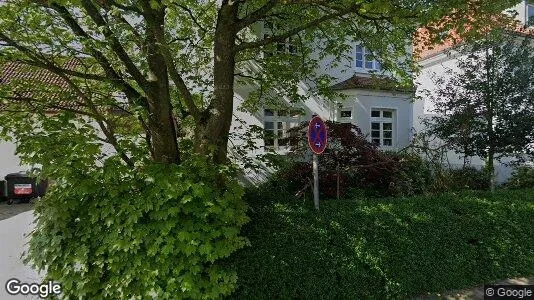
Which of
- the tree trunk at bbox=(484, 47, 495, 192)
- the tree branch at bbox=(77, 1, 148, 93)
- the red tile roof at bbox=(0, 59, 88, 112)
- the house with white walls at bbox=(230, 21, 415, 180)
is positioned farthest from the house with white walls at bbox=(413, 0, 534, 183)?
the red tile roof at bbox=(0, 59, 88, 112)

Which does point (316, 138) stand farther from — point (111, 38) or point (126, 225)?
point (111, 38)

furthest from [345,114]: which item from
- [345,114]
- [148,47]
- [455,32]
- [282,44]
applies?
[148,47]

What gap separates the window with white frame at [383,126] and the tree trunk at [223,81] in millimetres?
8873

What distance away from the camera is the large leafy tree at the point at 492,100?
9.50 metres

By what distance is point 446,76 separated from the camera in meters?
11.8

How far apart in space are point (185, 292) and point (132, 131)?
106 inches

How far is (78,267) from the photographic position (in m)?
4.15

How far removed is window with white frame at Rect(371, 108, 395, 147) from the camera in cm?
1315

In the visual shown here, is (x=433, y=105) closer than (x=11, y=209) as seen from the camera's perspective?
No

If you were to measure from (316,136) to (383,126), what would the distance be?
9025 mm

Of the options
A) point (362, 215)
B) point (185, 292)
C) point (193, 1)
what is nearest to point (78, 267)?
point (185, 292)

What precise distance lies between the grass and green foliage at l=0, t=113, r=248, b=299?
0.54 meters

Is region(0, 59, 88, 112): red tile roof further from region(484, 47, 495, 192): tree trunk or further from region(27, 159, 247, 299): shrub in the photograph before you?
region(484, 47, 495, 192): tree trunk

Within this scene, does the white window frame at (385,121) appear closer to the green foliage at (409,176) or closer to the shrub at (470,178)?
the shrub at (470,178)
